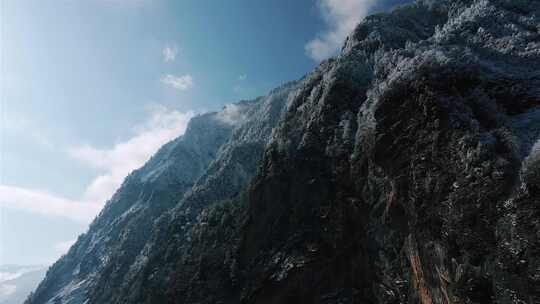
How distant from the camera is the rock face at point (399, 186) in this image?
25.6 meters

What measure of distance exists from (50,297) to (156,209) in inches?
2282

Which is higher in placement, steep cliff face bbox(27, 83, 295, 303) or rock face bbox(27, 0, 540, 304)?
steep cliff face bbox(27, 83, 295, 303)

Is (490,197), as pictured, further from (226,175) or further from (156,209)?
(156,209)

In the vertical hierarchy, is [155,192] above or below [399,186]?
above

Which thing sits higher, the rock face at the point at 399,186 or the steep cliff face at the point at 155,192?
the steep cliff face at the point at 155,192

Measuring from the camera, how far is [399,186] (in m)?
34.8

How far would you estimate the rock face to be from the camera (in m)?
25.6

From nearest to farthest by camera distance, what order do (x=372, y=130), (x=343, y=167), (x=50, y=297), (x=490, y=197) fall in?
(x=490, y=197)
(x=372, y=130)
(x=343, y=167)
(x=50, y=297)

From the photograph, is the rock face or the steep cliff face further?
the steep cliff face

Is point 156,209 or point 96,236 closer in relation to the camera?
point 156,209

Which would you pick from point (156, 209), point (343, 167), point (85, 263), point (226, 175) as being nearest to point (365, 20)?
point (343, 167)

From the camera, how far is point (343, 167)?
152 ft

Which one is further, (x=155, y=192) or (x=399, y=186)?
(x=155, y=192)

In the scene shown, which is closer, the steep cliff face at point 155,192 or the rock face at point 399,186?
the rock face at point 399,186
